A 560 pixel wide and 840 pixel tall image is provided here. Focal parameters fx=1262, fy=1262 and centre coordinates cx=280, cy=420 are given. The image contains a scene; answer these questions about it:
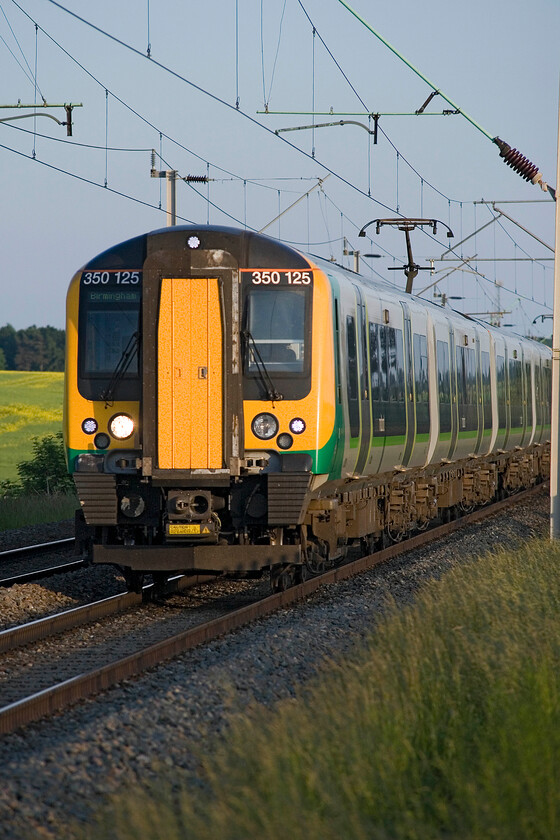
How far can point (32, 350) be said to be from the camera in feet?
406

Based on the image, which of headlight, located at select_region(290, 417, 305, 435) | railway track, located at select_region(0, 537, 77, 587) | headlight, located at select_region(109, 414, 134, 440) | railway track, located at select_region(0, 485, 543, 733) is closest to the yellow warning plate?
railway track, located at select_region(0, 485, 543, 733)

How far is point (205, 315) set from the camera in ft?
37.6

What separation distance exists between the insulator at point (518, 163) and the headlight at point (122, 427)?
8821 mm

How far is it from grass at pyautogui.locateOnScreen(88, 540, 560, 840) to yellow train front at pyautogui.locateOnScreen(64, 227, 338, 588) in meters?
3.70

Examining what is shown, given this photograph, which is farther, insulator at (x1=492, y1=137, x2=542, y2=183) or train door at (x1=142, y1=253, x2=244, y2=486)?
insulator at (x1=492, y1=137, x2=542, y2=183)

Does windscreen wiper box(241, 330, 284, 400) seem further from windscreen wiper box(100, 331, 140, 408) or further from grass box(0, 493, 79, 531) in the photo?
grass box(0, 493, 79, 531)

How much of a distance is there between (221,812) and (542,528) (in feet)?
58.5

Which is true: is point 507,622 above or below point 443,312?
below

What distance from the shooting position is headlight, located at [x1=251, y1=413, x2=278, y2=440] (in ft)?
37.6

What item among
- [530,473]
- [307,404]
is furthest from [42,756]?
[530,473]

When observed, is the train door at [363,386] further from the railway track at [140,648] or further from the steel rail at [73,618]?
the steel rail at [73,618]

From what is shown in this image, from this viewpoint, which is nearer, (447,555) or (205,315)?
(205,315)

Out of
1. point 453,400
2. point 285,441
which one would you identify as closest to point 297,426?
point 285,441

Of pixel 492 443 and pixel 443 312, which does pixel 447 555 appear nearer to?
pixel 443 312
